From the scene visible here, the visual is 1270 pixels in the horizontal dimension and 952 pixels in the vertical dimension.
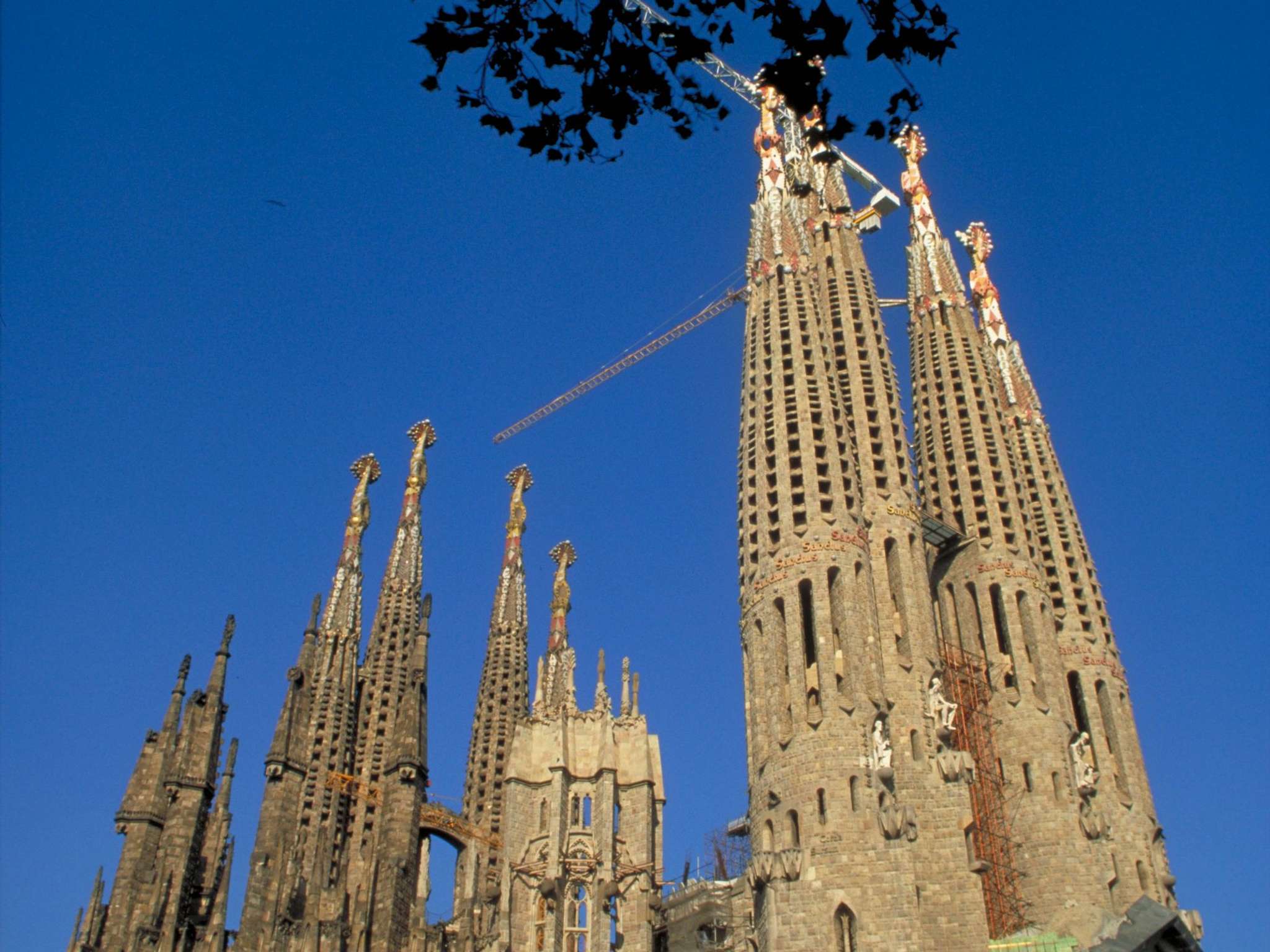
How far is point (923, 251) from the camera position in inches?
2248

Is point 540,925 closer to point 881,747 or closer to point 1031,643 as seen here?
point 881,747

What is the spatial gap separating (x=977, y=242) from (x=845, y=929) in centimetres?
4072

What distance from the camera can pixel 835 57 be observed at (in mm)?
10531

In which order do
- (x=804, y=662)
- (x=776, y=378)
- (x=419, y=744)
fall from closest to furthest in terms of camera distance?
(x=804, y=662)
(x=776, y=378)
(x=419, y=744)

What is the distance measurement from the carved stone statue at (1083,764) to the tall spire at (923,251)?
19775mm

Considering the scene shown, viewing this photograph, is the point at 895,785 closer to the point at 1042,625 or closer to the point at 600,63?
the point at 1042,625

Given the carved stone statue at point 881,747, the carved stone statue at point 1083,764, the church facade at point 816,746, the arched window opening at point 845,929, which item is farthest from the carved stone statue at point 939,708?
the arched window opening at point 845,929

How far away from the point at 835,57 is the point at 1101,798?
3516 cm

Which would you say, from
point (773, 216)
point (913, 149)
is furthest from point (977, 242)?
point (773, 216)

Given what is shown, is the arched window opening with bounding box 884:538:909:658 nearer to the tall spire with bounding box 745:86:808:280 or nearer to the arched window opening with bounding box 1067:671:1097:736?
the arched window opening with bounding box 1067:671:1097:736

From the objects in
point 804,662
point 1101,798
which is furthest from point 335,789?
point 1101,798

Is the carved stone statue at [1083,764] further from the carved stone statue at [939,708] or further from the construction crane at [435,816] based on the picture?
the construction crane at [435,816]

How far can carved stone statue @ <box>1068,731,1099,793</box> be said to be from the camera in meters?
40.1

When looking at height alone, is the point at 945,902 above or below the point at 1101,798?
below
